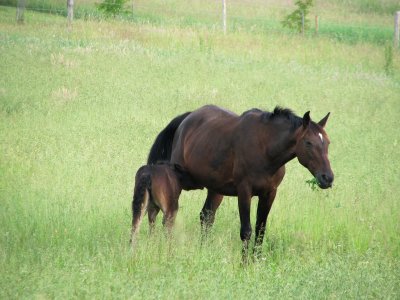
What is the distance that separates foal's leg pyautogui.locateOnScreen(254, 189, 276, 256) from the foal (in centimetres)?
101

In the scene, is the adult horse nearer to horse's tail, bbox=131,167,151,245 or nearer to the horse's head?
the horse's head

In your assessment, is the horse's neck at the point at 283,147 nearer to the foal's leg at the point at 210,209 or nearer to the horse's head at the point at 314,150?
the horse's head at the point at 314,150

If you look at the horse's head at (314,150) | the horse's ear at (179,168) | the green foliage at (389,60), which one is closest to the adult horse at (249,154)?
the horse's head at (314,150)

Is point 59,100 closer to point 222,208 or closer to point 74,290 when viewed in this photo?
point 222,208

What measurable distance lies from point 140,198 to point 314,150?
2.09 metres

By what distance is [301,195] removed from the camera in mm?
13078

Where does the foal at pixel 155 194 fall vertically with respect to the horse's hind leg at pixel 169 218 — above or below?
above

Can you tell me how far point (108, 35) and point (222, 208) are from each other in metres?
17.5

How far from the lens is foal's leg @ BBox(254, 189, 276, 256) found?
32.8 feet

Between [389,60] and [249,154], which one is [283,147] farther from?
[389,60]

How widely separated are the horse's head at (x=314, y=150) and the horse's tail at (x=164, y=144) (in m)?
2.48

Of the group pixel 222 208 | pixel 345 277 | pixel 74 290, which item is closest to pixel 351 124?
pixel 222 208

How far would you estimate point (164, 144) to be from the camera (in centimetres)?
1159

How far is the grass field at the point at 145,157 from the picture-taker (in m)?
8.45
